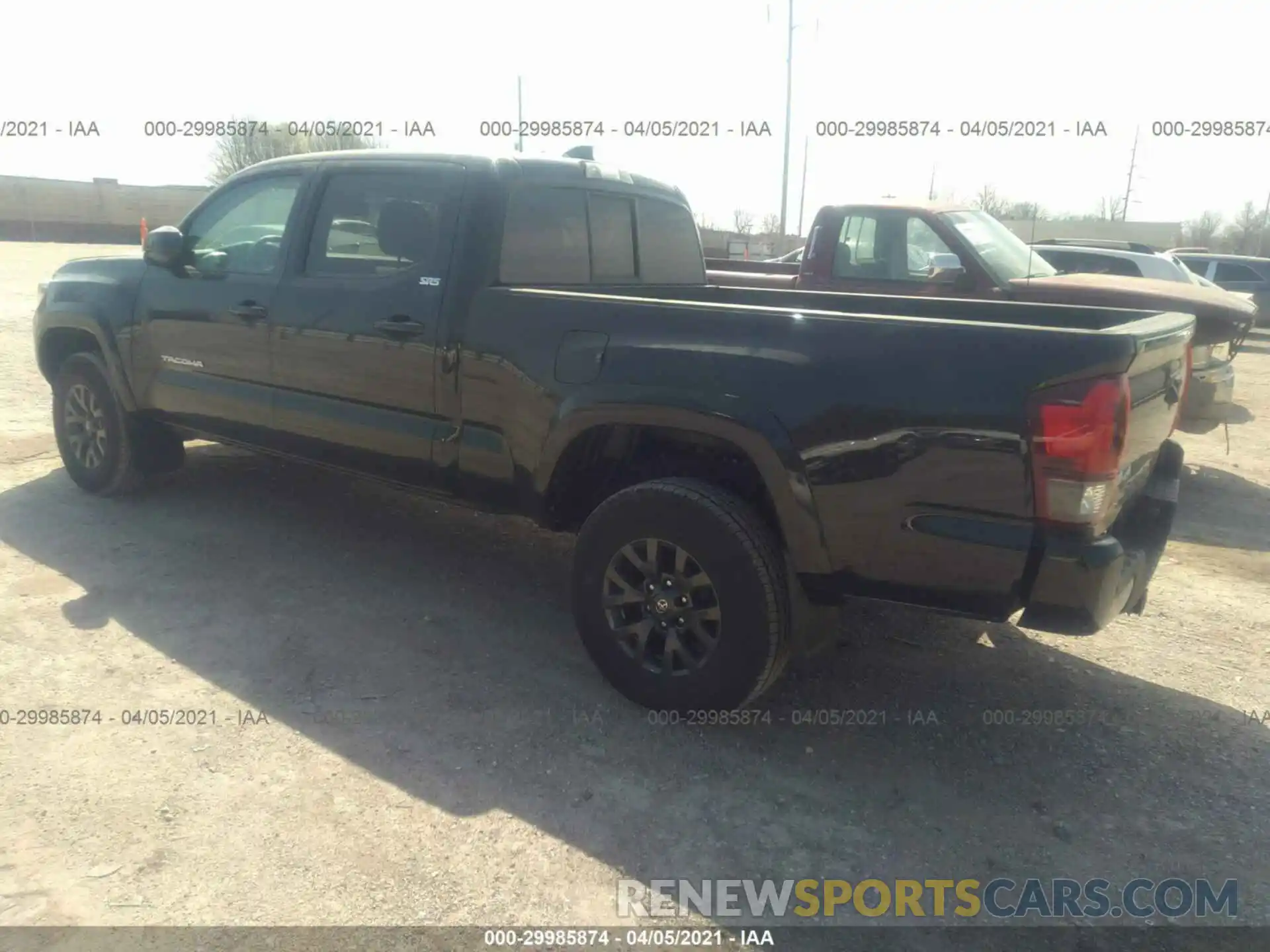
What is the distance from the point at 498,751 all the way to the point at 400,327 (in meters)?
1.77

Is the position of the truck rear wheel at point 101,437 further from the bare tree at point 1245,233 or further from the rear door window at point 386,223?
the bare tree at point 1245,233

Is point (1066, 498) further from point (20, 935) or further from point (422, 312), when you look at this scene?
point (20, 935)

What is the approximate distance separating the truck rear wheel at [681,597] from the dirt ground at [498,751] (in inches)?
8.2

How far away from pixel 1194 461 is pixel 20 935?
25.9ft

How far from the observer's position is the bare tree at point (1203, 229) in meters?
45.7

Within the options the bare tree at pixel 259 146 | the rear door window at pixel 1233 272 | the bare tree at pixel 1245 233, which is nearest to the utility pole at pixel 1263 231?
the bare tree at pixel 1245 233

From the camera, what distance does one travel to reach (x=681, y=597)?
3.29 meters

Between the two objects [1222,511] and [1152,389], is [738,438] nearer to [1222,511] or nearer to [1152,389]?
[1152,389]

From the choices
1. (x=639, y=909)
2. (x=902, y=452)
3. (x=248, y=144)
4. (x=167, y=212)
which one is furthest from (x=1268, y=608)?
(x=167, y=212)

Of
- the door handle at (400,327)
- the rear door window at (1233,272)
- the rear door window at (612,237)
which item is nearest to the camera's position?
the door handle at (400,327)

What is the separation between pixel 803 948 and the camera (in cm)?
239

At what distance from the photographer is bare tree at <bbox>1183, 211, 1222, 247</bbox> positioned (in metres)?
45.7

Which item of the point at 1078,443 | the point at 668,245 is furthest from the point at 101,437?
the point at 1078,443

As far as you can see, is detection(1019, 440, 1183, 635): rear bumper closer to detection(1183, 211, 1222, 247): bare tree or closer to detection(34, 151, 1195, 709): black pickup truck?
detection(34, 151, 1195, 709): black pickup truck
